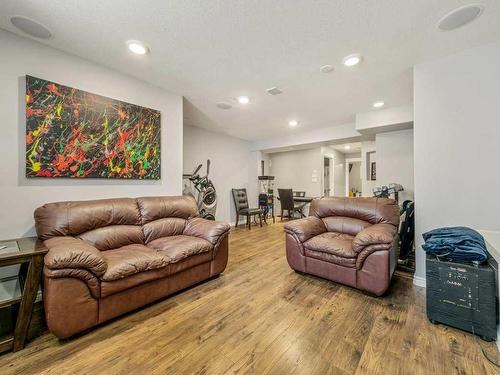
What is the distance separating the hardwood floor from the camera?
1354 mm

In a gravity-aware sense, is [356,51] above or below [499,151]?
above

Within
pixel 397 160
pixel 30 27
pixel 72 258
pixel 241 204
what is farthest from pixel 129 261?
pixel 397 160

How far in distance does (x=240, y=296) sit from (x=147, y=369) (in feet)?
3.39

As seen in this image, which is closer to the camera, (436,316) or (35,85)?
(436,316)

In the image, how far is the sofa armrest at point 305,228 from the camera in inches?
106

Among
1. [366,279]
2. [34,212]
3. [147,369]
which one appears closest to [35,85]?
[34,212]

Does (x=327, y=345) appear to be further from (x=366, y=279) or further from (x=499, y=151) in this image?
(x=499, y=151)

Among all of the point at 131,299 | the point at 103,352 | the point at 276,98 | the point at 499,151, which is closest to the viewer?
the point at 103,352

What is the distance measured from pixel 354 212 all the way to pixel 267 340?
208 cm

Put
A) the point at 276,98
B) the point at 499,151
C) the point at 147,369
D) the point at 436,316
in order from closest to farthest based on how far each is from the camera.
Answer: the point at 147,369 < the point at 436,316 < the point at 499,151 < the point at 276,98

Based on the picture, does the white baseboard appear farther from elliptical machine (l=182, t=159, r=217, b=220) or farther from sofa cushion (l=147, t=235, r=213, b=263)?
elliptical machine (l=182, t=159, r=217, b=220)

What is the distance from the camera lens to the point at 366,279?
219 centimetres

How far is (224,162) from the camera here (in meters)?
5.75

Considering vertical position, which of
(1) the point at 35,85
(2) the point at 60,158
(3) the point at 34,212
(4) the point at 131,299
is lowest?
(4) the point at 131,299
